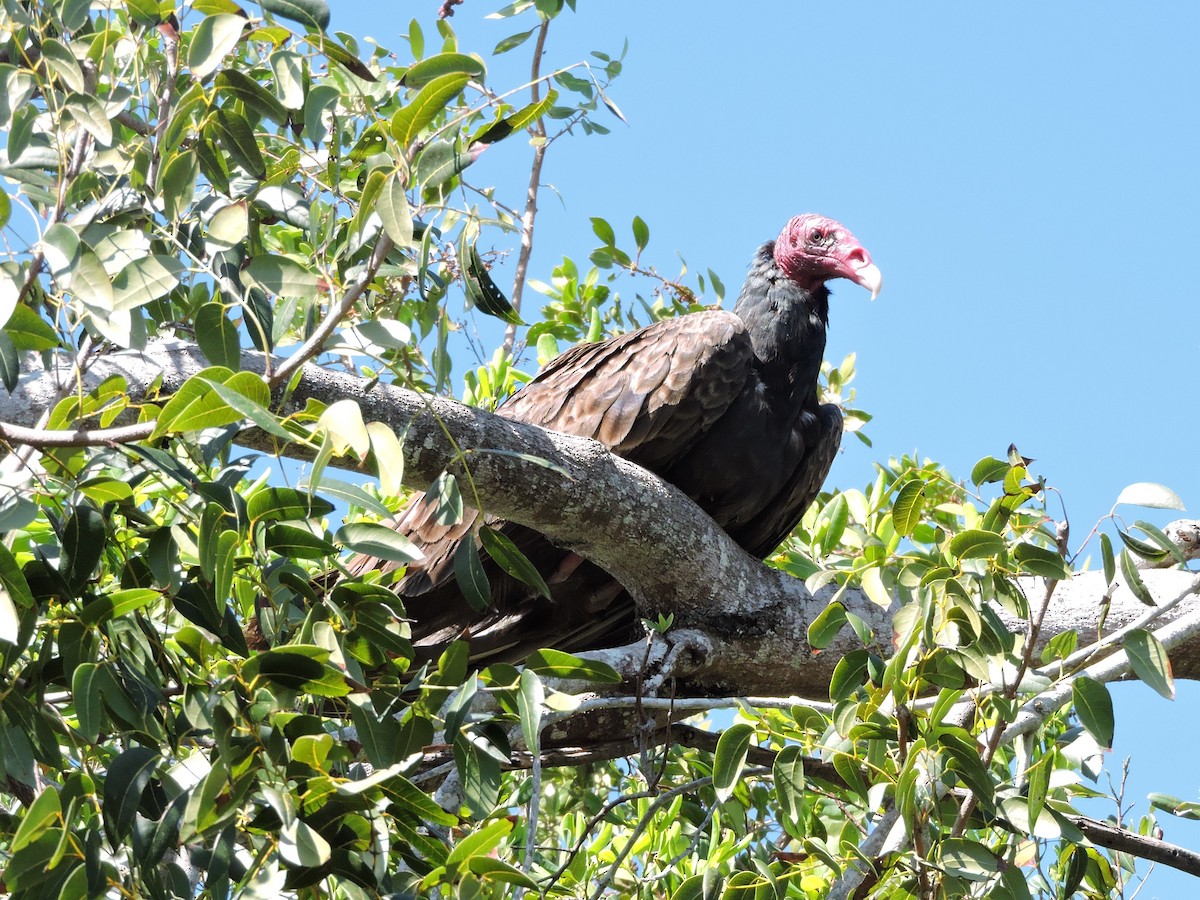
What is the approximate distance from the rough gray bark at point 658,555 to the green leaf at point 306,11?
0.74 meters

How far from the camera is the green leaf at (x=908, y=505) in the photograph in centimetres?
213

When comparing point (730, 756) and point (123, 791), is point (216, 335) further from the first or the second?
point (730, 756)

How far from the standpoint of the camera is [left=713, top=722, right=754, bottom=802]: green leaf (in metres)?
2.09

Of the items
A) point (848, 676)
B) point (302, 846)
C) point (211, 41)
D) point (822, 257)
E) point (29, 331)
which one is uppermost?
point (822, 257)

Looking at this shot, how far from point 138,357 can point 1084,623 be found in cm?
228

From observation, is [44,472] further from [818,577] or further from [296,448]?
[818,577]

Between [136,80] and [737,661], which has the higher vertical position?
[136,80]

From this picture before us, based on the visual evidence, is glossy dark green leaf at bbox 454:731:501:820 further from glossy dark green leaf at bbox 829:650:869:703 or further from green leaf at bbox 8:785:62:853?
glossy dark green leaf at bbox 829:650:869:703

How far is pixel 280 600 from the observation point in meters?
1.76

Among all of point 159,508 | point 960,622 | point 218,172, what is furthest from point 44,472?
point 159,508

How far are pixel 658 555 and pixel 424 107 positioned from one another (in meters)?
1.70

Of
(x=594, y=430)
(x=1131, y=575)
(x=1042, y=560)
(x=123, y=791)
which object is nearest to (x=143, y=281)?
(x=123, y=791)

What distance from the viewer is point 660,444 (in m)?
3.47

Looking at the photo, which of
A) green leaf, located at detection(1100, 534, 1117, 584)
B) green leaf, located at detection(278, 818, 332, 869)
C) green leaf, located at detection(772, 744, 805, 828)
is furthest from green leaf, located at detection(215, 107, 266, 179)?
green leaf, located at detection(1100, 534, 1117, 584)
